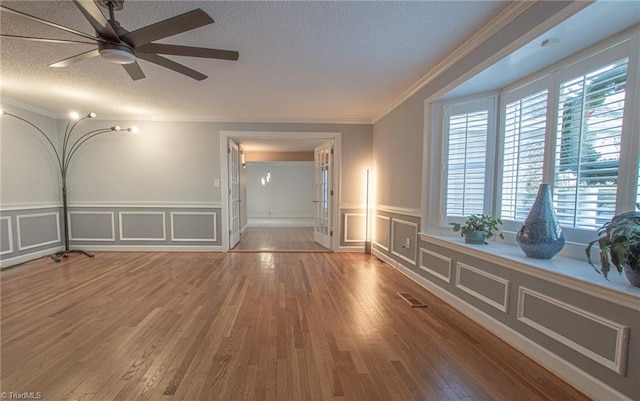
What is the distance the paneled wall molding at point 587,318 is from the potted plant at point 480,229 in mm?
631

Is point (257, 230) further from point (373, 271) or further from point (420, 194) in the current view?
point (420, 194)

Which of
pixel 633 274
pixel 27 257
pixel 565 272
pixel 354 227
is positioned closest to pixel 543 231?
pixel 565 272

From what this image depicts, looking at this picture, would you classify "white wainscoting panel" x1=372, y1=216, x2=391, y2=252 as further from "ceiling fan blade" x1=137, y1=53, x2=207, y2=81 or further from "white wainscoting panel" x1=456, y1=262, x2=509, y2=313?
"ceiling fan blade" x1=137, y1=53, x2=207, y2=81

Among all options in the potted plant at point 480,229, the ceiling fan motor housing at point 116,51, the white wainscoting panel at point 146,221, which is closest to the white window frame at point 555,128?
→ the potted plant at point 480,229

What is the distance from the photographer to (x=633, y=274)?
131cm

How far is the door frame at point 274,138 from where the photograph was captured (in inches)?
181

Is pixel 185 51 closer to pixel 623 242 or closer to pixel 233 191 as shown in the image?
pixel 623 242

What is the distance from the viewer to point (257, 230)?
7.32 m

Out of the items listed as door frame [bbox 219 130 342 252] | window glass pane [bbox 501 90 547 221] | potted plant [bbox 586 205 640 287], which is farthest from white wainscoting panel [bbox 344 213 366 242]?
potted plant [bbox 586 205 640 287]

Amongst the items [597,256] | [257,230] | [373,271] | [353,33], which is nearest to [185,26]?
[353,33]

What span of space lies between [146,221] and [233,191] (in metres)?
1.61

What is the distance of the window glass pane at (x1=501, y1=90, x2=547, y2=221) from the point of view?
211 cm

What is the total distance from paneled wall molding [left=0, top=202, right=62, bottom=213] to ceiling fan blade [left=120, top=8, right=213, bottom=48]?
384 centimetres

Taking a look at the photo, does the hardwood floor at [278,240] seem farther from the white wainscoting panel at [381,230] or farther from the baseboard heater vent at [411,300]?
the baseboard heater vent at [411,300]
